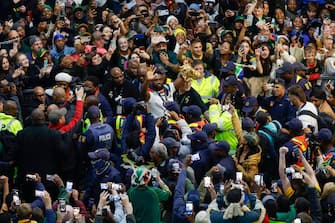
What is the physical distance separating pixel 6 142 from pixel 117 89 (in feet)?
8.33

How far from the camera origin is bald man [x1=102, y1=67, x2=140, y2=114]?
20.3m

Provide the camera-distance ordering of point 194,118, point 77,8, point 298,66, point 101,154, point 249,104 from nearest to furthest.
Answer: point 101,154, point 194,118, point 249,104, point 298,66, point 77,8

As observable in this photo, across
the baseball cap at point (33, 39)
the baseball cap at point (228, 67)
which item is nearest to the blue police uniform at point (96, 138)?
the baseball cap at point (228, 67)

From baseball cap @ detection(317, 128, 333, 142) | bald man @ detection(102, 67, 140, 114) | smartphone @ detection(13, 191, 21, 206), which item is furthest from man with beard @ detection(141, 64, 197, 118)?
smartphone @ detection(13, 191, 21, 206)

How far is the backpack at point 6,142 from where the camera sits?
1866cm

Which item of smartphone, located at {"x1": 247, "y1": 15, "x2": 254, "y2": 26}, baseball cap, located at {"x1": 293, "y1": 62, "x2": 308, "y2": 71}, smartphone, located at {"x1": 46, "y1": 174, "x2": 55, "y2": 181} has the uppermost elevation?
smartphone, located at {"x1": 247, "y1": 15, "x2": 254, "y2": 26}

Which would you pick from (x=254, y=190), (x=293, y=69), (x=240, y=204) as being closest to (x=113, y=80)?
(x=293, y=69)

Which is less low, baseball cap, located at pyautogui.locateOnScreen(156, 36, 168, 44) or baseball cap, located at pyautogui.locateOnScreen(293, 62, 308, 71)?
baseball cap, located at pyautogui.locateOnScreen(156, 36, 168, 44)

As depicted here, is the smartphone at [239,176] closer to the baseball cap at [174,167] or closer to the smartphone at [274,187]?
the smartphone at [274,187]

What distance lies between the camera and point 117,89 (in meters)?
20.6

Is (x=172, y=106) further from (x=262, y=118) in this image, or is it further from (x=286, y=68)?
(x=286, y=68)

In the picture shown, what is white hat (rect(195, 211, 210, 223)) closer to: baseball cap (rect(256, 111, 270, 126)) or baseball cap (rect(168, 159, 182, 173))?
baseball cap (rect(168, 159, 182, 173))

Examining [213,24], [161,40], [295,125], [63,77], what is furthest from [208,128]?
[213,24]

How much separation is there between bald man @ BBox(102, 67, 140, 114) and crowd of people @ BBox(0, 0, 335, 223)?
23 mm
